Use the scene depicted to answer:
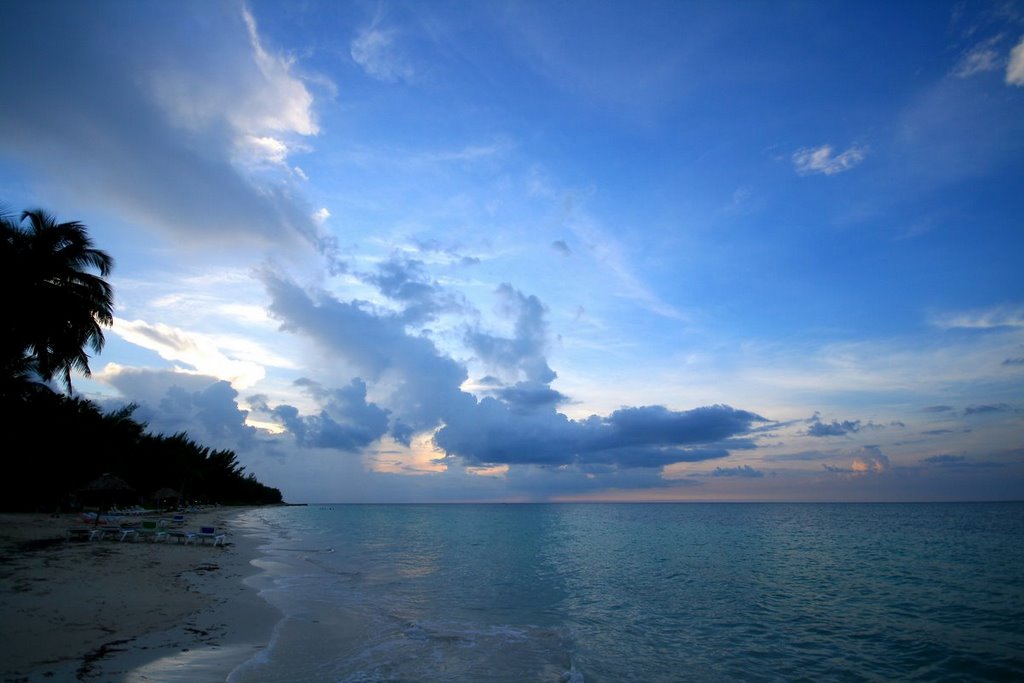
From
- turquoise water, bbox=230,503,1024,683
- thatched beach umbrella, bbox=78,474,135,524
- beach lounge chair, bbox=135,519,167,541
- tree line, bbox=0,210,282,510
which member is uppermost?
tree line, bbox=0,210,282,510

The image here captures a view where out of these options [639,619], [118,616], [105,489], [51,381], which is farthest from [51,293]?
[639,619]

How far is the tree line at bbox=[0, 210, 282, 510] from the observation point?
24938 millimetres

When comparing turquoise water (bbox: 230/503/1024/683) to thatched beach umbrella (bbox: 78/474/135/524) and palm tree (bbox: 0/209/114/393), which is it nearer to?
thatched beach umbrella (bbox: 78/474/135/524)

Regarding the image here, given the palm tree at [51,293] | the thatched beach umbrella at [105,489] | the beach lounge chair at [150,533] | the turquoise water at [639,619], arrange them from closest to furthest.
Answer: the turquoise water at [639,619], the palm tree at [51,293], the beach lounge chair at [150,533], the thatched beach umbrella at [105,489]

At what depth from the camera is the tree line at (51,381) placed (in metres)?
24.9

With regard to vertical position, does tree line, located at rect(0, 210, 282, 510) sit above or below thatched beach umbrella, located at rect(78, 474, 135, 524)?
above

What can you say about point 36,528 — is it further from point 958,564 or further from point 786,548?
point 958,564

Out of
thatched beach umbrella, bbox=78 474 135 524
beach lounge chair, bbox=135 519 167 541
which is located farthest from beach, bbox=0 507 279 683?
thatched beach umbrella, bbox=78 474 135 524

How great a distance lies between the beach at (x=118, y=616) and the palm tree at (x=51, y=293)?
8.99 meters

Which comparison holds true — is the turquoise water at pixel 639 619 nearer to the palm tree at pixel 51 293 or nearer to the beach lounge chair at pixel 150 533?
the beach lounge chair at pixel 150 533

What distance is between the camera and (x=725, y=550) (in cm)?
4250

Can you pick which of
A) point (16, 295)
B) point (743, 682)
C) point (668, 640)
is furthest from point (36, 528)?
point (743, 682)

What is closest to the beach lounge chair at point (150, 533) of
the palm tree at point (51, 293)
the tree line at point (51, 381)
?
the tree line at point (51, 381)

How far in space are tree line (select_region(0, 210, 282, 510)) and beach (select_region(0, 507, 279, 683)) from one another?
9.33 m
